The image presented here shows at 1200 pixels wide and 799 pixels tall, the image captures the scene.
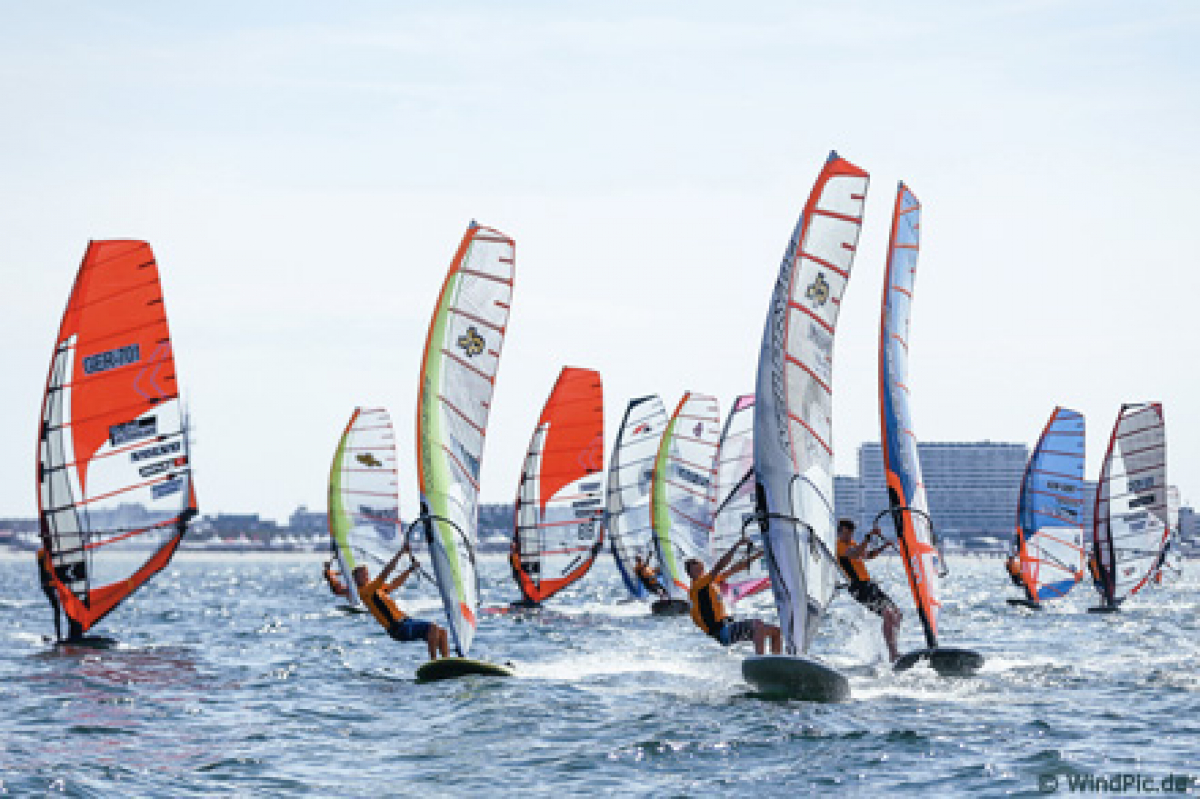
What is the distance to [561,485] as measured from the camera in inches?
1272

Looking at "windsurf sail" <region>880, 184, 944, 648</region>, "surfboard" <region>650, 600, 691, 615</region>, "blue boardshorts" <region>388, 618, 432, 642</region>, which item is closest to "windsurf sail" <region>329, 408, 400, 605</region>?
"surfboard" <region>650, 600, 691, 615</region>

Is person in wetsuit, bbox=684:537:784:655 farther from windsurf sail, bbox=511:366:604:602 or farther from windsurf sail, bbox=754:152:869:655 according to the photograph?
windsurf sail, bbox=511:366:604:602

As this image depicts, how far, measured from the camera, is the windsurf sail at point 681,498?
30.5m

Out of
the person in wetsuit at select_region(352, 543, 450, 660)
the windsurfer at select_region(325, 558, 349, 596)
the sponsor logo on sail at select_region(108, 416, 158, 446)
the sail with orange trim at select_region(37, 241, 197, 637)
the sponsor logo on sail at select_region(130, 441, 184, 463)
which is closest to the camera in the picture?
the person in wetsuit at select_region(352, 543, 450, 660)

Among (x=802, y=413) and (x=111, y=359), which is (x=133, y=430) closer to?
(x=111, y=359)

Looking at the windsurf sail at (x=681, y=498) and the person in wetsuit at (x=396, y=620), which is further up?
the windsurf sail at (x=681, y=498)

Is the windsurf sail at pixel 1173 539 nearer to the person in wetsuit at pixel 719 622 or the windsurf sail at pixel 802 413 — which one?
the person in wetsuit at pixel 719 622

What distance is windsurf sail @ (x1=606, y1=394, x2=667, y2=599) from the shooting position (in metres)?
32.5

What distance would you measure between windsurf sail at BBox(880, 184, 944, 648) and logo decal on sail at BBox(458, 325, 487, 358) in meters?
4.17

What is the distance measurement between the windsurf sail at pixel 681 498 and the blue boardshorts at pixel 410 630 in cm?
1341

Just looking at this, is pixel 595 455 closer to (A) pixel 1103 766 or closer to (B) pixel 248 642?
(B) pixel 248 642

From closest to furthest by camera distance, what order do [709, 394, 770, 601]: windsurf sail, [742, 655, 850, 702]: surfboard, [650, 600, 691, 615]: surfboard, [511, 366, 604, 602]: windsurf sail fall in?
1. [742, 655, 850, 702]: surfboard
2. [709, 394, 770, 601]: windsurf sail
3. [650, 600, 691, 615]: surfboard
4. [511, 366, 604, 602]: windsurf sail

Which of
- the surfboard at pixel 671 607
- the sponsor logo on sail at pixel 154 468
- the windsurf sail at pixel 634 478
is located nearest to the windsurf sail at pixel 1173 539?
the windsurf sail at pixel 634 478

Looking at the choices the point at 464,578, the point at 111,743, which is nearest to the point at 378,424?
the point at 464,578
